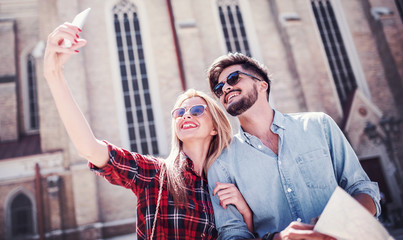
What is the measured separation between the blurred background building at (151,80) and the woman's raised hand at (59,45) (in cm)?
848

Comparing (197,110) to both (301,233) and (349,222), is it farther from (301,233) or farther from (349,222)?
(349,222)

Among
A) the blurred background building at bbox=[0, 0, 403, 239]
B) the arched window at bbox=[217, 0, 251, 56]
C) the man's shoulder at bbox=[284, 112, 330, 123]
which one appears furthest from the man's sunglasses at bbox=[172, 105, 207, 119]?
the arched window at bbox=[217, 0, 251, 56]

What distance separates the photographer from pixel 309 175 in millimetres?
1727

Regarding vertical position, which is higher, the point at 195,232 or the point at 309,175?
the point at 309,175

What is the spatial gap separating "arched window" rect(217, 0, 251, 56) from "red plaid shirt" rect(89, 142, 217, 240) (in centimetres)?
1056

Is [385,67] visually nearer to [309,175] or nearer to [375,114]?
[375,114]

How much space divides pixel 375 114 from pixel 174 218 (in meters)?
11.7

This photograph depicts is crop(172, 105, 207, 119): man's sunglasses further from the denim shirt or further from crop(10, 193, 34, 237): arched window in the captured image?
crop(10, 193, 34, 237): arched window

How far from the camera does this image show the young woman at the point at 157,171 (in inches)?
60.3

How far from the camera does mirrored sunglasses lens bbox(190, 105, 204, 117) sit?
217 centimetres

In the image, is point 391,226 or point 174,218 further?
point 391,226

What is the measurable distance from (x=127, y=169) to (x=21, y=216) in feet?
35.2

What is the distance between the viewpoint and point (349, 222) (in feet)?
3.75

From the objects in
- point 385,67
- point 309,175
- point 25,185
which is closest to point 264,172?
point 309,175
